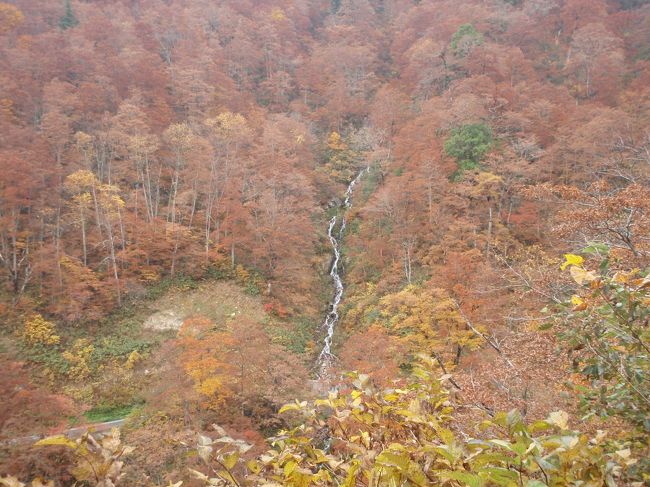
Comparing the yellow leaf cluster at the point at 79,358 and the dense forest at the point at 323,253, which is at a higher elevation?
the dense forest at the point at 323,253

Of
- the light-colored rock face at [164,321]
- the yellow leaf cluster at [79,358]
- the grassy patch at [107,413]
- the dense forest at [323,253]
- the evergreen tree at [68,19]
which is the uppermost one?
the evergreen tree at [68,19]

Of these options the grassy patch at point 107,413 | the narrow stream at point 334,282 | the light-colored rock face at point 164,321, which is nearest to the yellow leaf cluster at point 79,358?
the grassy patch at point 107,413

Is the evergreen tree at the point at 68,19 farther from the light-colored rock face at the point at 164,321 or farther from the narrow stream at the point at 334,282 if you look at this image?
the light-colored rock face at the point at 164,321

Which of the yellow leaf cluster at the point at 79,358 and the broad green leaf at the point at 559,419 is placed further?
the yellow leaf cluster at the point at 79,358

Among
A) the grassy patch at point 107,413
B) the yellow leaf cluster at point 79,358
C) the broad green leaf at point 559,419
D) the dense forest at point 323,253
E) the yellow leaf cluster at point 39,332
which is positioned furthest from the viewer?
the yellow leaf cluster at point 39,332

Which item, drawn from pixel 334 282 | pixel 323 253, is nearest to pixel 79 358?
pixel 334 282

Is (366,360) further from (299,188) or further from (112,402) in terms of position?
(299,188)

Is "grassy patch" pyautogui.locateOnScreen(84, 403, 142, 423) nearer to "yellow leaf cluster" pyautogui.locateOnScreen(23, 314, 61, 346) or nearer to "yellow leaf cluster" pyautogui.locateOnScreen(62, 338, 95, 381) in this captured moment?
"yellow leaf cluster" pyautogui.locateOnScreen(62, 338, 95, 381)
